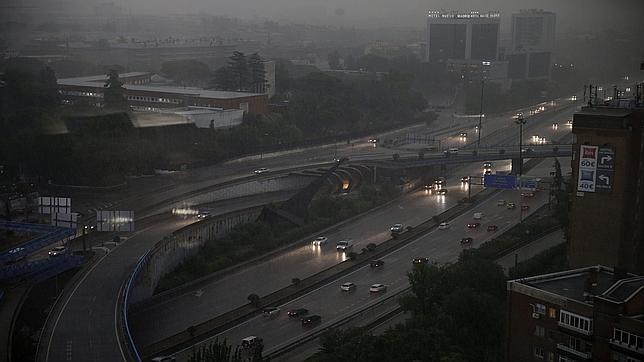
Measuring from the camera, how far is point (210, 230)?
9453 mm

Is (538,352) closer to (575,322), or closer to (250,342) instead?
(575,322)

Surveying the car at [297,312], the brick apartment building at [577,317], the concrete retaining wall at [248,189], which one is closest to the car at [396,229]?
the concrete retaining wall at [248,189]

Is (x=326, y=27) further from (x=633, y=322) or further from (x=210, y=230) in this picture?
(x=633, y=322)

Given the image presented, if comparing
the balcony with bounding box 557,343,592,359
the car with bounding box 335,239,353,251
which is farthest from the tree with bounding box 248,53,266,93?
the balcony with bounding box 557,343,592,359

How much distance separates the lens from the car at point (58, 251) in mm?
7715

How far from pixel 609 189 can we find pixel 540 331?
95.0 inches

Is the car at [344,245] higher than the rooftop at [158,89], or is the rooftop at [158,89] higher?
the rooftop at [158,89]

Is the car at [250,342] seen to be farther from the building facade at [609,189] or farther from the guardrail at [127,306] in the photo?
the building facade at [609,189]

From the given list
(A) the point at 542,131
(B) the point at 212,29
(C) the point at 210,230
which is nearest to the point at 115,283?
(C) the point at 210,230

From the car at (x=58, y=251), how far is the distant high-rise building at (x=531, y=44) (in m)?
21.9

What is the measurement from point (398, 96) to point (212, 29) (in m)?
9.79

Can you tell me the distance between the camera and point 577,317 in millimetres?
4812

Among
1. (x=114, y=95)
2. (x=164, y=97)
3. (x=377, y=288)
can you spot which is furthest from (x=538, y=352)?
(x=164, y=97)

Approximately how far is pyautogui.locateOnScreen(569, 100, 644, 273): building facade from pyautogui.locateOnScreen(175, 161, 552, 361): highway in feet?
5.78
